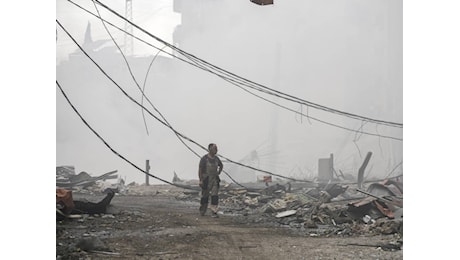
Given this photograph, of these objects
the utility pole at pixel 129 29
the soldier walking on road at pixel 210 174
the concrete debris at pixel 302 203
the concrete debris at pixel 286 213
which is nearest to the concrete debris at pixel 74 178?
the concrete debris at pixel 302 203

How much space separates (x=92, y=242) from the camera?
3.21 m

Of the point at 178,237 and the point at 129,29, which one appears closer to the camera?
the point at 178,237

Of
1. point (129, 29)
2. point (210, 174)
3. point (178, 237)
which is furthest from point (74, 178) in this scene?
point (129, 29)

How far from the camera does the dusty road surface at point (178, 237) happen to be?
320 cm

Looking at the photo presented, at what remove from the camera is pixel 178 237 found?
127 inches

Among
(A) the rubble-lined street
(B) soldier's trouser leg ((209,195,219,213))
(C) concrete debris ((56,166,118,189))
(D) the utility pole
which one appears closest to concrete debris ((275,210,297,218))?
(A) the rubble-lined street

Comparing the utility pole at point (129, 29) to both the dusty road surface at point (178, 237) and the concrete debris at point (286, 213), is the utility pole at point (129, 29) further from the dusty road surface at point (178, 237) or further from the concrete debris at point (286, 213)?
the concrete debris at point (286, 213)

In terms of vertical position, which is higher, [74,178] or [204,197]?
[74,178]

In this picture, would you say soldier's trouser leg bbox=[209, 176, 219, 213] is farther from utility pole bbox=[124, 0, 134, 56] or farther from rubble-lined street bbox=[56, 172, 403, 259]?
utility pole bbox=[124, 0, 134, 56]

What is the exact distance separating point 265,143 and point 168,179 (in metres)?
0.70

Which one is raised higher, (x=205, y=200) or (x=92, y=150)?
(x=92, y=150)

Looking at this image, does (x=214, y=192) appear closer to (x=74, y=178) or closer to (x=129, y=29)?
(x=74, y=178)

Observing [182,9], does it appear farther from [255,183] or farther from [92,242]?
[92,242]

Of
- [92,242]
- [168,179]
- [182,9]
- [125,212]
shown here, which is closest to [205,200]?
[168,179]
